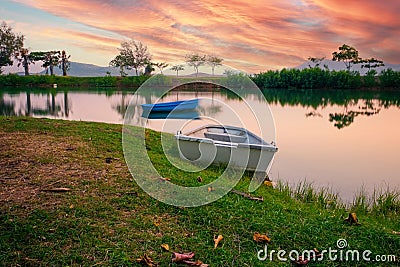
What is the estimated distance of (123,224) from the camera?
282 cm

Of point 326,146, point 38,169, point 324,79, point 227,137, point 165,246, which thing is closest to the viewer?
point 165,246

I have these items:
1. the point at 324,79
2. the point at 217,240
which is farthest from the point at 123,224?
the point at 324,79

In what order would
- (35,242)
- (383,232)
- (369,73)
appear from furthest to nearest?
(369,73)
(383,232)
(35,242)

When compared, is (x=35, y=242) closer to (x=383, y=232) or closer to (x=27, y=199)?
(x=27, y=199)

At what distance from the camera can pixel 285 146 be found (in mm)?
9844

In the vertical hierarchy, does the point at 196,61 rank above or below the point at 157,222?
above

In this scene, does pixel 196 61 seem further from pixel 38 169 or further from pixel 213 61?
pixel 38 169

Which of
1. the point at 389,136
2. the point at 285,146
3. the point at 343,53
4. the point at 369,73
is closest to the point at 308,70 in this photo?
the point at 369,73

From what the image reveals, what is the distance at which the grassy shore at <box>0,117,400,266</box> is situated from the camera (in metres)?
2.43

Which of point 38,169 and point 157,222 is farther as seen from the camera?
point 38,169

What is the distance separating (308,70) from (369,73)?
24.5 feet

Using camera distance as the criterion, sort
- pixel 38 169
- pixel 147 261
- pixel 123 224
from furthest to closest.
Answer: pixel 38 169 < pixel 123 224 < pixel 147 261

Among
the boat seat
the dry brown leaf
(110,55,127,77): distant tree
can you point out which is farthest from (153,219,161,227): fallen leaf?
(110,55,127,77): distant tree

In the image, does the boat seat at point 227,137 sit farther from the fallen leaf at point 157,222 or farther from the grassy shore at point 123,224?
the fallen leaf at point 157,222
